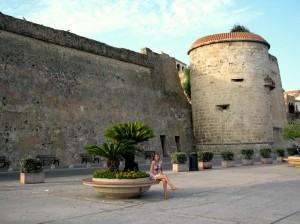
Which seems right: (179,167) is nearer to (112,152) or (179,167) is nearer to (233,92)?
(112,152)

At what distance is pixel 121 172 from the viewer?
743cm

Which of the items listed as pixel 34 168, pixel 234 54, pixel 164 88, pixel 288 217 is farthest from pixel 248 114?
pixel 288 217

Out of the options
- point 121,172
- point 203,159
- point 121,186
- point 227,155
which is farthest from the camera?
point 227,155

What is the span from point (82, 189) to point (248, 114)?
19.2 metres

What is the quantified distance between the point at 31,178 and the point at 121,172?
419 centimetres

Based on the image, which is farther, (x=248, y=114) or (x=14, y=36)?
(x=248, y=114)

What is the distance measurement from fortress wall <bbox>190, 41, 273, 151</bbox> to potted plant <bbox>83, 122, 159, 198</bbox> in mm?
18221

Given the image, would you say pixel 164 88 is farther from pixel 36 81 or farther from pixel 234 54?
pixel 36 81

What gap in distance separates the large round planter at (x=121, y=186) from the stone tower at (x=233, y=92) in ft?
63.5

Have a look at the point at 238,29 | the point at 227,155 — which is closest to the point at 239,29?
the point at 238,29

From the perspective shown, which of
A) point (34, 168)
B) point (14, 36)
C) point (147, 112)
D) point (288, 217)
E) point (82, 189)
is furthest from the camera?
point (147, 112)

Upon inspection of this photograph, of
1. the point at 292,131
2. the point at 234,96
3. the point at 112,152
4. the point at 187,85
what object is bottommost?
the point at 112,152

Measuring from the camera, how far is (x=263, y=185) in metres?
9.44

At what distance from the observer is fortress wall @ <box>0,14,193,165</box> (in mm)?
16141
